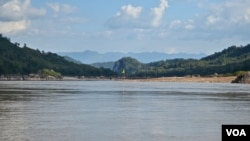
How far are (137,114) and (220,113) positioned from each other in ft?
35.4

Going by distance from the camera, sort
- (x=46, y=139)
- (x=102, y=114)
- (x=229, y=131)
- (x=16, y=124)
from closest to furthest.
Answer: (x=229, y=131)
(x=46, y=139)
(x=16, y=124)
(x=102, y=114)

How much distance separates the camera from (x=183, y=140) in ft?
143

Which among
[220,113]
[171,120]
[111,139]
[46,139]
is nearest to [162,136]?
[111,139]

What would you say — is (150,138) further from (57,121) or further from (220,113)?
(220,113)

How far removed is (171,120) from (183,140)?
52.9 feet

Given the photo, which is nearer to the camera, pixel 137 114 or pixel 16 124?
pixel 16 124

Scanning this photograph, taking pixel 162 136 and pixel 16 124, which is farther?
pixel 16 124

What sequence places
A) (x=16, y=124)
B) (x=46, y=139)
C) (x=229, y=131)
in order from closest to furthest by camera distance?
1. (x=229, y=131)
2. (x=46, y=139)
3. (x=16, y=124)

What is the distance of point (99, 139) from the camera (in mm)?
43688

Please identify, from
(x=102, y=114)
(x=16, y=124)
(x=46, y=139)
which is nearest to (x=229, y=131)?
(x=46, y=139)

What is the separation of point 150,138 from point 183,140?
263 cm

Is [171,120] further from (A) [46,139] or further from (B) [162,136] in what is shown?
(A) [46,139]

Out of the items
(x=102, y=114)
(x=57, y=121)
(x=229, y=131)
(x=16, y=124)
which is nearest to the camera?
(x=229, y=131)

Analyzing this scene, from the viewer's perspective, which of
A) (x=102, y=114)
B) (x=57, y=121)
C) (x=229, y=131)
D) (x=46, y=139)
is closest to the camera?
(x=229, y=131)
